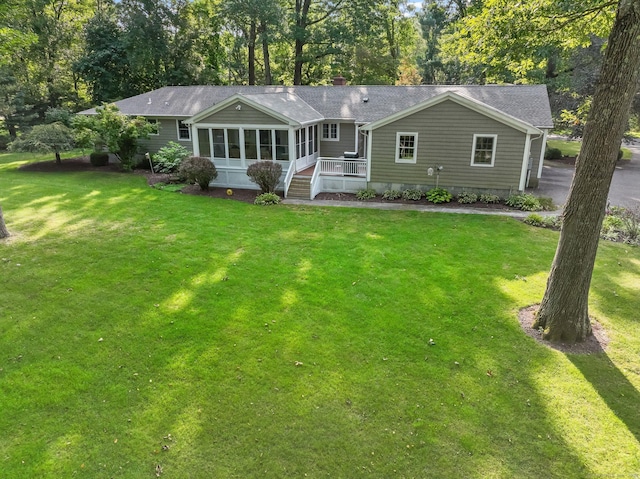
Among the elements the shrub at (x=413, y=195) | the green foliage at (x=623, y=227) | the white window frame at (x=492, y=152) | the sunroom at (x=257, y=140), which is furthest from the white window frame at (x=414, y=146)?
the green foliage at (x=623, y=227)

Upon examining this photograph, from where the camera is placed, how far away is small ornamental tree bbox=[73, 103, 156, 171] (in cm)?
1942

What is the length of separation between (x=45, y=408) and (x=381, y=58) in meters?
32.7

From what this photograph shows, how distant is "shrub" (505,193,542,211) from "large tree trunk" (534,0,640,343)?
28.7 ft

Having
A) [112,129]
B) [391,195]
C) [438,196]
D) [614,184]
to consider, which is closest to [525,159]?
[438,196]

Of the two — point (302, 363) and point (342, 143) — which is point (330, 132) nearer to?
point (342, 143)

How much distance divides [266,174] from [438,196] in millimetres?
6981

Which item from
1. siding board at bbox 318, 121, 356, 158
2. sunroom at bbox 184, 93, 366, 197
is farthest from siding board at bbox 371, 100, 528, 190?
siding board at bbox 318, 121, 356, 158

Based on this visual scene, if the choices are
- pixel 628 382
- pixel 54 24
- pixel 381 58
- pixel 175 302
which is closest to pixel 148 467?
pixel 175 302

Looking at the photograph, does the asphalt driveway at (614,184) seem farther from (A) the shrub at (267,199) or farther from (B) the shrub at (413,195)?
(A) the shrub at (267,199)

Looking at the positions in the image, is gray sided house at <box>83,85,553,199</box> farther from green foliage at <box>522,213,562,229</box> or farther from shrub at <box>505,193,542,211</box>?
green foliage at <box>522,213,562,229</box>

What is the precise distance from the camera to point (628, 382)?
227 inches

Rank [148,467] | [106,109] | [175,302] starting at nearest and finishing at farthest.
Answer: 1. [148,467]
2. [175,302]
3. [106,109]

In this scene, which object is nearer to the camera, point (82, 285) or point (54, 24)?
point (82, 285)

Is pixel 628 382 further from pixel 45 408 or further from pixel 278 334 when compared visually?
pixel 45 408
